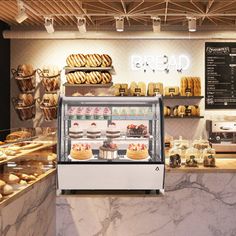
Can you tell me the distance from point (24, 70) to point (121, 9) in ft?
6.10

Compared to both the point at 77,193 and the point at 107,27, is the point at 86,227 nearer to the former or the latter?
the point at 77,193

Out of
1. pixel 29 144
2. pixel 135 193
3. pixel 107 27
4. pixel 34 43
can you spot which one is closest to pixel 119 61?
pixel 107 27

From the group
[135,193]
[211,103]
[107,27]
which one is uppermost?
[107,27]

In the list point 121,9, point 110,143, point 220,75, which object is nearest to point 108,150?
point 110,143

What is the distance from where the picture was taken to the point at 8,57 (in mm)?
7418

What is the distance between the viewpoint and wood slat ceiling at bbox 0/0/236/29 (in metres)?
5.87

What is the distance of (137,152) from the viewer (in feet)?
11.0

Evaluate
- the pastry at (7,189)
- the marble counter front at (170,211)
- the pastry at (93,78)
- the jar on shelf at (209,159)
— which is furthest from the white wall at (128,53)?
the pastry at (7,189)

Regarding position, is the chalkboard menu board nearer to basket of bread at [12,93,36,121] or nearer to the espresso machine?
the espresso machine

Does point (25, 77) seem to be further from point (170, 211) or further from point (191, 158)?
point (170, 211)

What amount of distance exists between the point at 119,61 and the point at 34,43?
147 cm

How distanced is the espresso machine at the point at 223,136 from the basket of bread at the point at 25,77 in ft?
9.77

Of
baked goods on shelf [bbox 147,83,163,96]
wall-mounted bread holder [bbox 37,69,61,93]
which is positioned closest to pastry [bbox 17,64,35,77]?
wall-mounted bread holder [bbox 37,69,61,93]

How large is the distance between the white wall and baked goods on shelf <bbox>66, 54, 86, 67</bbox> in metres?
0.42
